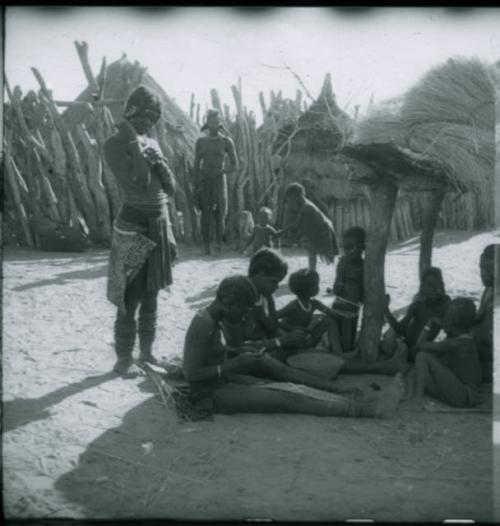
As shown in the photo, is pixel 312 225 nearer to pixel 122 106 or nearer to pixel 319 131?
pixel 319 131

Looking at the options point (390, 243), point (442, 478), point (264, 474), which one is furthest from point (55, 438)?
point (390, 243)

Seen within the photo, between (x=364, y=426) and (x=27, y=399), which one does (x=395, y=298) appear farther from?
(x=27, y=399)

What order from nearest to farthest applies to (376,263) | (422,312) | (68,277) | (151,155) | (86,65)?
1. (151,155)
2. (376,263)
3. (422,312)
4. (68,277)
5. (86,65)

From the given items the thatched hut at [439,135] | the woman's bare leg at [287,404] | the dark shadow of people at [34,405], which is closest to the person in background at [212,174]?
the thatched hut at [439,135]

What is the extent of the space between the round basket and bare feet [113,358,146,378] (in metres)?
0.90

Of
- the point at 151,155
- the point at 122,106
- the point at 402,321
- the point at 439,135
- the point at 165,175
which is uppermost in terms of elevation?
the point at 122,106

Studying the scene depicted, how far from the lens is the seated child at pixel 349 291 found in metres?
4.64

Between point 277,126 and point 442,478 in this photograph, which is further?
point 277,126

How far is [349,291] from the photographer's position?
471cm

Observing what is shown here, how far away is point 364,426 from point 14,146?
6.67 m

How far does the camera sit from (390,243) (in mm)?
10469

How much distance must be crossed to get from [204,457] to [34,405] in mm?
1040

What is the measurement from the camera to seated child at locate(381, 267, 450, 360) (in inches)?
178

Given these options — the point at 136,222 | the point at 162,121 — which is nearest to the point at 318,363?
the point at 136,222
